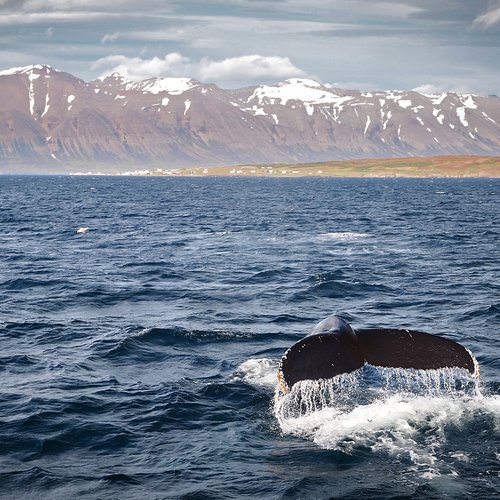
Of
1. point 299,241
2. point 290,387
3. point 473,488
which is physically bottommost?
point 299,241

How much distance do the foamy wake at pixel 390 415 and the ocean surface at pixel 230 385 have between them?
49mm

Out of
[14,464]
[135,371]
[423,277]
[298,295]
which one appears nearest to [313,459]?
[14,464]

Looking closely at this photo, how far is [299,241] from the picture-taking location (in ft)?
179

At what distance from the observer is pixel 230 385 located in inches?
730

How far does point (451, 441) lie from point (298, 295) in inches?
677

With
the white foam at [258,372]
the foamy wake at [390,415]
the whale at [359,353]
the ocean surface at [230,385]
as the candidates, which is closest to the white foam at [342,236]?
the ocean surface at [230,385]

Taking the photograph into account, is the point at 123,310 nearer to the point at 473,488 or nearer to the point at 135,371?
the point at 135,371

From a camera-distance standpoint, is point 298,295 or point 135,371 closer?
point 135,371

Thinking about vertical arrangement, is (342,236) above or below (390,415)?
below

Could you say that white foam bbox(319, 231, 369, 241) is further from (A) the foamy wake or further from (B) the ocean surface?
(A) the foamy wake

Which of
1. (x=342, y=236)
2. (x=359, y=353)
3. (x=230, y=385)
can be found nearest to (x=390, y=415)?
(x=359, y=353)

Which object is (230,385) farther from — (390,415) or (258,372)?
(390,415)

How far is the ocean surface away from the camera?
13508mm

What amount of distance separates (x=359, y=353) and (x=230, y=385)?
665 centimetres
